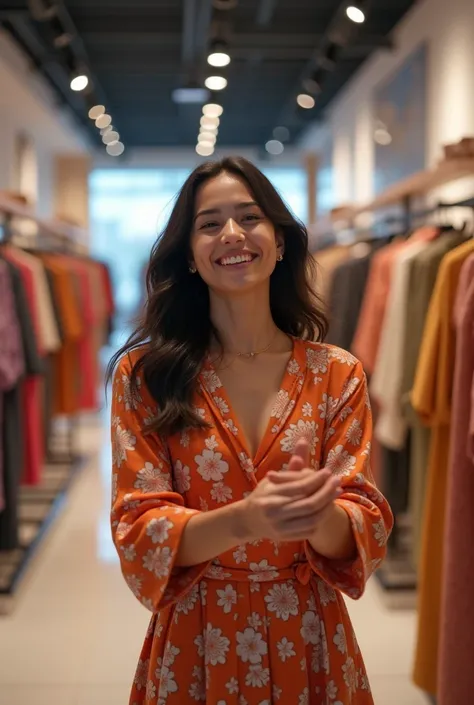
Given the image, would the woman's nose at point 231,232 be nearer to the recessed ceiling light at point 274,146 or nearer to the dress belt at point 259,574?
the dress belt at point 259,574

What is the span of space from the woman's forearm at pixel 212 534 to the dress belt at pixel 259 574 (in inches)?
3.9

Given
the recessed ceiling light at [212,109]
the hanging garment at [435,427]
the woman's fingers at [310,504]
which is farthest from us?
the recessed ceiling light at [212,109]

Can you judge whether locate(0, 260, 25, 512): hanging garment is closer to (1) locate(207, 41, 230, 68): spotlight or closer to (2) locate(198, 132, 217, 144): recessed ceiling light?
(1) locate(207, 41, 230, 68): spotlight

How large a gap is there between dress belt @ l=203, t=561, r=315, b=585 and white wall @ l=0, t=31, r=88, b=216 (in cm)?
511

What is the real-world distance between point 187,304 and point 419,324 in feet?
5.31

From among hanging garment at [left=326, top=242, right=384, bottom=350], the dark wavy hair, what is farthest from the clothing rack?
the dark wavy hair

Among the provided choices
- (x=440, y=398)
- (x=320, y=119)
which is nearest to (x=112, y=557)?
(x=440, y=398)

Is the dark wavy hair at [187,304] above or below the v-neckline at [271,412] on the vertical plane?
above

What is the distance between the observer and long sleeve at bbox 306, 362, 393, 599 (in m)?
1.25

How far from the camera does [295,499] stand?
3.56ft

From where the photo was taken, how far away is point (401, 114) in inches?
228

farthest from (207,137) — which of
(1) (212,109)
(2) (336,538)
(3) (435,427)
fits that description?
(2) (336,538)

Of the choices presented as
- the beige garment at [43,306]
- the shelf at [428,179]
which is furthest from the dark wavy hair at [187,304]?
the beige garment at [43,306]

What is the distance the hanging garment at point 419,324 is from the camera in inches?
114
